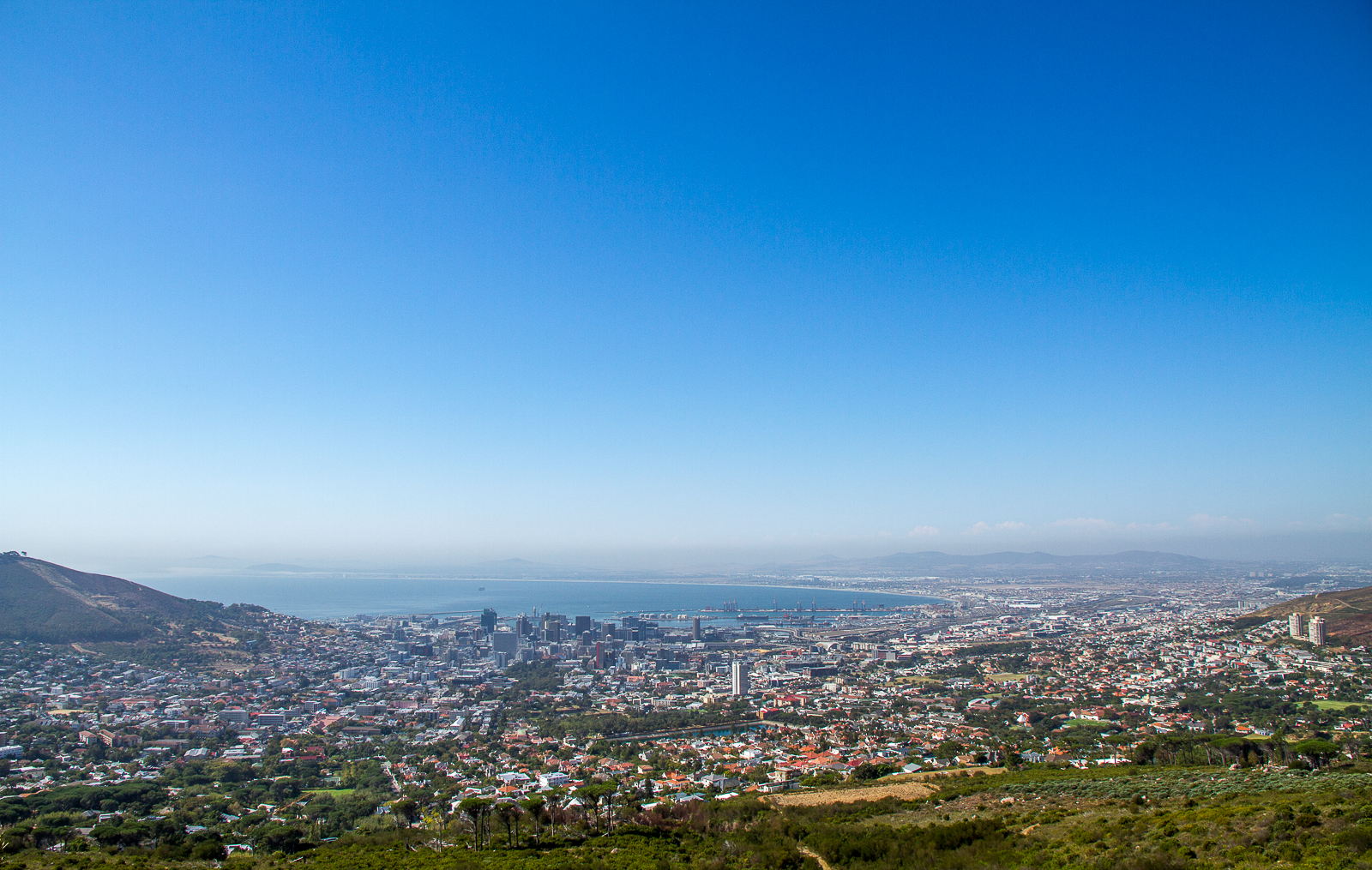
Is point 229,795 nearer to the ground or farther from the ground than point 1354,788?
nearer to the ground

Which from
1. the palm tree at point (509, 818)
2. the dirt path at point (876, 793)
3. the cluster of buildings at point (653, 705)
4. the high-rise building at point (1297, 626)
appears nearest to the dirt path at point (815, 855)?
the dirt path at point (876, 793)

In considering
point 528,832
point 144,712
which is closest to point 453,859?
point 528,832

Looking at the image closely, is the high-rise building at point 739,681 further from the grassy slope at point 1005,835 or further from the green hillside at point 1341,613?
the green hillside at point 1341,613

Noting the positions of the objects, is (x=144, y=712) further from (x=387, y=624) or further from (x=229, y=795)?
(x=387, y=624)

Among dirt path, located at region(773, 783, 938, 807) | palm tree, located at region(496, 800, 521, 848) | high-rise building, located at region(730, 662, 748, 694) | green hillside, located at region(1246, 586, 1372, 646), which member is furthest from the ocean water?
palm tree, located at region(496, 800, 521, 848)

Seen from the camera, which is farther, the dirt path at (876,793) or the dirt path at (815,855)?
the dirt path at (876,793)

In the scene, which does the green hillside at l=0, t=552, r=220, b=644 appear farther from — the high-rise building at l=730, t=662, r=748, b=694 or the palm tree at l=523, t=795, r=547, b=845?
the palm tree at l=523, t=795, r=547, b=845
